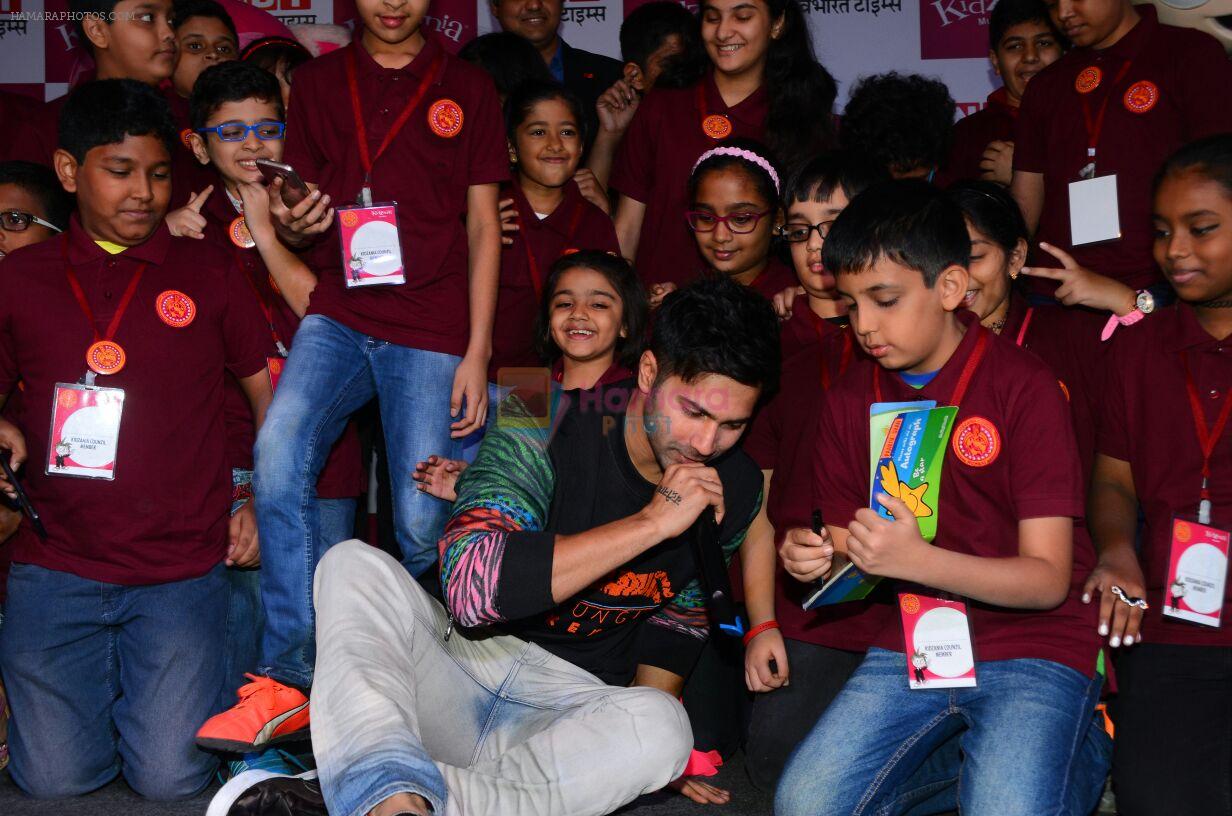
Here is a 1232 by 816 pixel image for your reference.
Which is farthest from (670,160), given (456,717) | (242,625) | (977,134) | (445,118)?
(456,717)

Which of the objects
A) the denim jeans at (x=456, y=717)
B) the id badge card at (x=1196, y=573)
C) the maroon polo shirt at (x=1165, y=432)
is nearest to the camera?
the denim jeans at (x=456, y=717)

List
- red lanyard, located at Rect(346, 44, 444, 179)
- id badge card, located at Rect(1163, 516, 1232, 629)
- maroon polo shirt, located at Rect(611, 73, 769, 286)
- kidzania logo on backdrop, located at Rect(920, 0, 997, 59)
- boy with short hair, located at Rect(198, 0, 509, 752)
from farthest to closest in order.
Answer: kidzania logo on backdrop, located at Rect(920, 0, 997, 59) < maroon polo shirt, located at Rect(611, 73, 769, 286) < red lanyard, located at Rect(346, 44, 444, 179) < boy with short hair, located at Rect(198, 0, 509, 752) < id badge card, located at Rect(1163, 516, 1232, 629)

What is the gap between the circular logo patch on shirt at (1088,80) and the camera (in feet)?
10.4

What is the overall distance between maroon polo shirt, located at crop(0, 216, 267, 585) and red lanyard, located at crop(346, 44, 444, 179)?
0.54m

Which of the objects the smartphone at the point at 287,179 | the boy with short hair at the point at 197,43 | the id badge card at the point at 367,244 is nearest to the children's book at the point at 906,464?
the id badge card at the point at 367,244

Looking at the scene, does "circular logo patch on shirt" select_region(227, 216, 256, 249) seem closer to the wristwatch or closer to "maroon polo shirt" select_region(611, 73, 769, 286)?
"maroon polo shirt" select_region(611, 73, 769, 286)

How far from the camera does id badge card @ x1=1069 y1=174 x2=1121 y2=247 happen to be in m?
3.04

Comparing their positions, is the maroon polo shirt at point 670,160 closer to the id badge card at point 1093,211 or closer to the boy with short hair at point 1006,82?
the boy with short hair at point 1006,82

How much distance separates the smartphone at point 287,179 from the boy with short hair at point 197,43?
129 centimetres

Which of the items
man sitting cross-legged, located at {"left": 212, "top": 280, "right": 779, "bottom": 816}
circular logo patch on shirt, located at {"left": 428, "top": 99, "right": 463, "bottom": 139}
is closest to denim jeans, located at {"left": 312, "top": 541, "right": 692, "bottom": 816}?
man sitting cross-legged, located at {"left": 212, "top": 280, "right": 779, "bottom": 816}

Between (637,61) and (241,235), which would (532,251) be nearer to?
(241,235)

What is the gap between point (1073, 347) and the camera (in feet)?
9.77

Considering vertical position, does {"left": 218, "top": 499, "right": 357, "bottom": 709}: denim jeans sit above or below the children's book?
below

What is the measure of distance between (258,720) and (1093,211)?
2.46 meters
